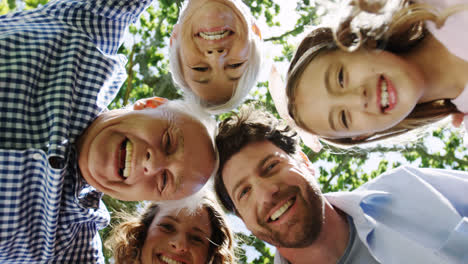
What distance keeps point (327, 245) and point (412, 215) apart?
71cm

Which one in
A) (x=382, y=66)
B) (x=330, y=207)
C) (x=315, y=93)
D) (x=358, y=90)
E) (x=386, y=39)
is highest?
(x=386, y=39)

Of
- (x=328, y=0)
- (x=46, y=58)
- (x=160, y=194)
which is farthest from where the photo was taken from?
(x=160, y=194)

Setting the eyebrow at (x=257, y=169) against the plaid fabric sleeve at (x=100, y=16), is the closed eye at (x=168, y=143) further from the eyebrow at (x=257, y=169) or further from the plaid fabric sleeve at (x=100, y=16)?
Result: the plaid fabric sleeve at (x=100, y=16)

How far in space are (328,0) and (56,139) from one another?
6.18 ft

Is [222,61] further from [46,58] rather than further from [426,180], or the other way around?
[426,180]

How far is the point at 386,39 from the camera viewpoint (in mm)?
2316

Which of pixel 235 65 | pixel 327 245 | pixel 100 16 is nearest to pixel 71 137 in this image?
pixel 100 16

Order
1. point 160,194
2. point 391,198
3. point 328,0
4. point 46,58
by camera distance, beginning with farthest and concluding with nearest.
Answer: point 391,198, point 160,194, point 46,58, point 328,0

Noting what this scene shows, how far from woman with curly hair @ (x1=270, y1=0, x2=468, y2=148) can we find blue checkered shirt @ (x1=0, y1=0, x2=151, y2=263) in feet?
4.68

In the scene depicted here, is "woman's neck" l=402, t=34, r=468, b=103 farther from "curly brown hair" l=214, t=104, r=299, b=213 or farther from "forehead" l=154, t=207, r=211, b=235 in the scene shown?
"forehead" l=154, t=207, r=211, b=235

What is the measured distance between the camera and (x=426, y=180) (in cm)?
335

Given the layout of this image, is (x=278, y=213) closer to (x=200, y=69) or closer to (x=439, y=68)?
(x=200, y=69)

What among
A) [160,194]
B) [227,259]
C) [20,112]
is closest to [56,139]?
[20,112]

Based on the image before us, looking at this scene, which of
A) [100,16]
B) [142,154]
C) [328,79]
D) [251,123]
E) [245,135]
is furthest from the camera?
[251,123]
